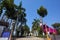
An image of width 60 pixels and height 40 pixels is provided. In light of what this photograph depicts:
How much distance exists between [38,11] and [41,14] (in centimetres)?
97

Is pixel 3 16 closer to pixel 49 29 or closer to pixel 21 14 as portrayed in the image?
pixel 21 14

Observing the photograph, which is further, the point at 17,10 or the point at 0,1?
the point at 17,10

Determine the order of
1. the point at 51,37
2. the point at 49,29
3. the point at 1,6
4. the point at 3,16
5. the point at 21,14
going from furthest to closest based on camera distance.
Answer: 1. the point at 21,14
2. the point at 3,16
3. the point at 1,6
4. the point at 49,29
5. the point at 51,37

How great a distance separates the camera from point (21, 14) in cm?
3192

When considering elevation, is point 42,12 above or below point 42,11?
below

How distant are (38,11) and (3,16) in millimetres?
8454

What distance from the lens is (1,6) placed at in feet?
90.7

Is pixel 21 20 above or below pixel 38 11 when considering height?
below

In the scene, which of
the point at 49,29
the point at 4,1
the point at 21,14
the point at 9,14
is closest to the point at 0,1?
the point at 4,1

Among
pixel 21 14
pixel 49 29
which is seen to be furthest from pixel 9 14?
pixel 49 29

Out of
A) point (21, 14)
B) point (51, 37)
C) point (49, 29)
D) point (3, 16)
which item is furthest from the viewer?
point (21, 14)

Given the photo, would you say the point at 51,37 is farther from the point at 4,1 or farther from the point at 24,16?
the point at 24,16

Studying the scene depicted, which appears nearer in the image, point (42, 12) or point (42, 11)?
point (42, 11)

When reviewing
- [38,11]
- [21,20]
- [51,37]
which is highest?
[38,11]
